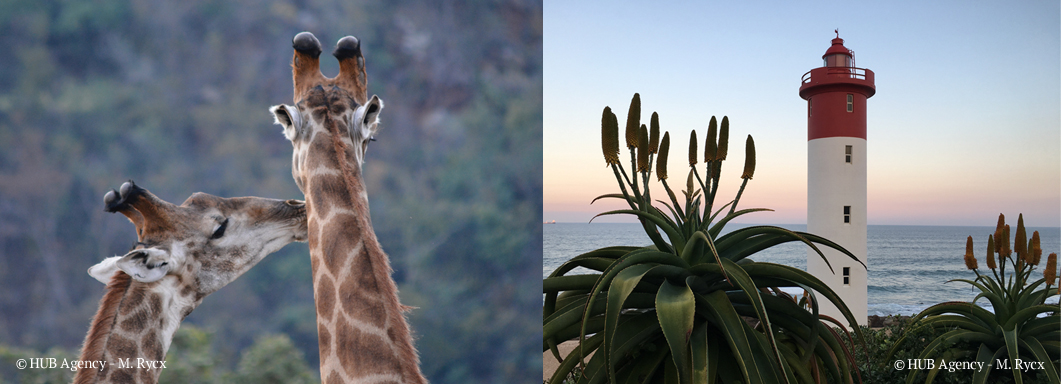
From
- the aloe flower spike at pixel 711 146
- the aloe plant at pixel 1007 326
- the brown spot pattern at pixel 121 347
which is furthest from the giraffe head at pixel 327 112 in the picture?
the aloe plant at pixel 1007 326

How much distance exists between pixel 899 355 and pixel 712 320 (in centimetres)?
204

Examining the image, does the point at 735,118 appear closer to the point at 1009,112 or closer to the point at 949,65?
the point at 949,65

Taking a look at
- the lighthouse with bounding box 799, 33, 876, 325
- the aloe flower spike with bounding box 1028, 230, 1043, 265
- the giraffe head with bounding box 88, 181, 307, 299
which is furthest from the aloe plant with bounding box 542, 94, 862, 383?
the lighthouse with bounding box 799, 33, 876, 325

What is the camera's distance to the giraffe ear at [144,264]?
82 cm

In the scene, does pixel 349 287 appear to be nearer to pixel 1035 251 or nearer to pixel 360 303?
pixel 360 303

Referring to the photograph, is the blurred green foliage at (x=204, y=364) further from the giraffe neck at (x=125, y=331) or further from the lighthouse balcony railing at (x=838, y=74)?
the lighthouse balcony railing at (x=838, y=74)

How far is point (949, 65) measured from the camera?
15359 mm

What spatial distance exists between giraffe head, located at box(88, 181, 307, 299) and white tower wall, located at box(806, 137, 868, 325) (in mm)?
6971

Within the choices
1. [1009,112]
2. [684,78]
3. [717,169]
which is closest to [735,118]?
[684,78]

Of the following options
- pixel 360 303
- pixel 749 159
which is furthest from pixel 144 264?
pixel 749 159

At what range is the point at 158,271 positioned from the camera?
2.73 feet

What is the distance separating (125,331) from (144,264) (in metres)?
0.12

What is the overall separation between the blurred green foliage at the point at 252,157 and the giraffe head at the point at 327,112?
0.02 m

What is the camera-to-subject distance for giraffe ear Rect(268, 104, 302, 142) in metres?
0.91
